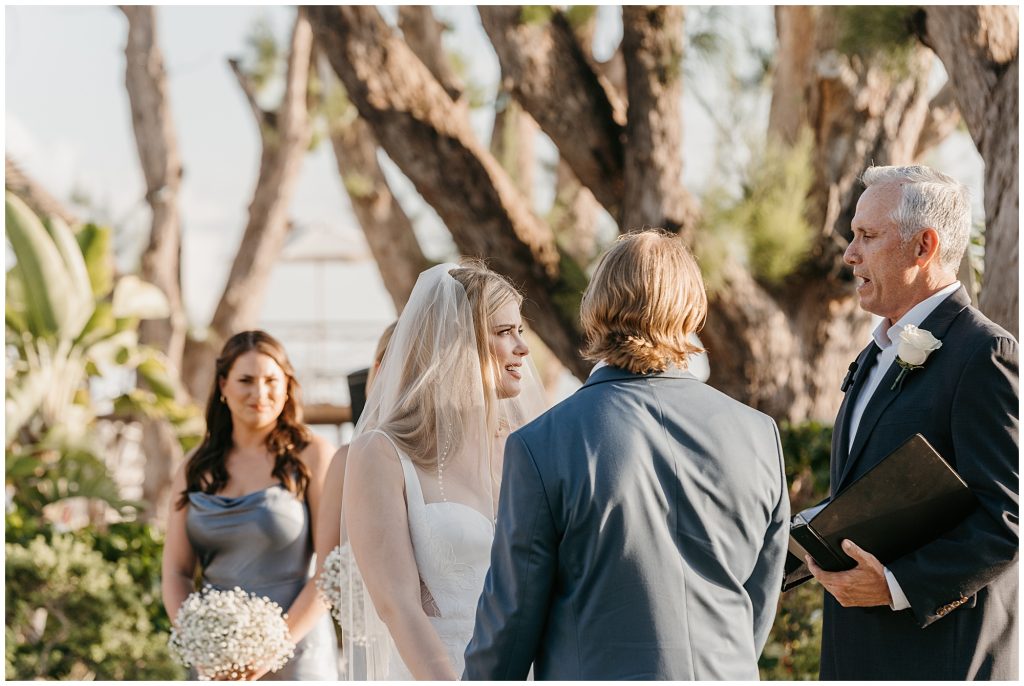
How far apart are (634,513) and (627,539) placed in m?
0.06

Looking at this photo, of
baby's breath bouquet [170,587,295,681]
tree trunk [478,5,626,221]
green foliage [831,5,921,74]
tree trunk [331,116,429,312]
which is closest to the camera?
baby's breath bouquet [170,587,295,681]

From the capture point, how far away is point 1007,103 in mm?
4195

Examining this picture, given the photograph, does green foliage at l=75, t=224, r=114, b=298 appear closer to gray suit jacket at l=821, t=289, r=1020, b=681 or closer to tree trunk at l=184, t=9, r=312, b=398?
tree trunk at l=184, t=9, r=312, b=398

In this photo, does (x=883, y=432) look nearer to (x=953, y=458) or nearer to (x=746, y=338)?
(x=953, y=458)

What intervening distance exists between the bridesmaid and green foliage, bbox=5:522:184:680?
1.85 metres

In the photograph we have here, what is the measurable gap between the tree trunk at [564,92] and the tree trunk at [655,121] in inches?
7.7

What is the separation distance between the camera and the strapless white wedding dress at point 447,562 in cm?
287

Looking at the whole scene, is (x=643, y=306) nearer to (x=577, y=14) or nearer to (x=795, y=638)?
(x=795, y=638)

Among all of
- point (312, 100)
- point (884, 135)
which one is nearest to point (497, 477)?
point (884, 135)

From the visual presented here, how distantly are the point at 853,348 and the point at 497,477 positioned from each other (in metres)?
4.79

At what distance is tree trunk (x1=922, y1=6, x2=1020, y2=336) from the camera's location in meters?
4.03

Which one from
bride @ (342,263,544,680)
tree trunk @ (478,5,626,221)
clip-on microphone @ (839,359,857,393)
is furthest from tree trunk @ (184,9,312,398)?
clip-on microphone @ (839,359,857,393)

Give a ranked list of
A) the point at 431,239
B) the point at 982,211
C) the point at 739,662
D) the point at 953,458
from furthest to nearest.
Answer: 1. the point at 431,239
2. the point at 982,211
3. the point at 953,458
4. the point at 739,662

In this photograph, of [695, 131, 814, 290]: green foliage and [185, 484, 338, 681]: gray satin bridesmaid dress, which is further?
[695, 131, 814, 290]: green foliage
